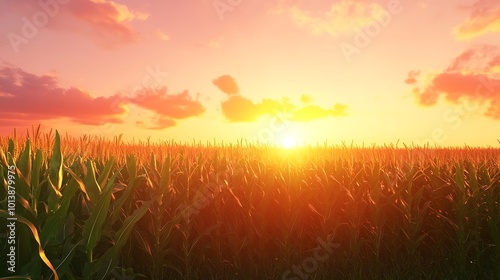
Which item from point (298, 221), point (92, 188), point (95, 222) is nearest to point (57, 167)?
point (92, 188)

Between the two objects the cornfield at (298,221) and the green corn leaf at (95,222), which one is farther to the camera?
the cornfield at (298,221)

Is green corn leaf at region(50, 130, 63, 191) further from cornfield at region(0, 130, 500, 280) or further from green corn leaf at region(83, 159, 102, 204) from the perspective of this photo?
cornfield at region(0, 130, 500, 280)

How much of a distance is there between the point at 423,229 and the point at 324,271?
2.32m

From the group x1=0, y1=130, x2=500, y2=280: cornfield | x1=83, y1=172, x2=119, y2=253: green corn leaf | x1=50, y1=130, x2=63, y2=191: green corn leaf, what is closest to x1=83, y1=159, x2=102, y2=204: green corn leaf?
x1=50, y1=130, x2=63, y2=191: green corn leaf

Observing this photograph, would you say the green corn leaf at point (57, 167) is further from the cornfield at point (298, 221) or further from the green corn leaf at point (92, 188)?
the cornfield at point (298, 221)

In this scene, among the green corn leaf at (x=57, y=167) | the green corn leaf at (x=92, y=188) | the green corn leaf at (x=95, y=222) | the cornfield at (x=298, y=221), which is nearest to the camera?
→ the green corn leaf at (x=95, y=222)

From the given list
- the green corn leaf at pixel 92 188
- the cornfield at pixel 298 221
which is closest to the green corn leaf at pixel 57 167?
the green corn leaf at pixel 92 188

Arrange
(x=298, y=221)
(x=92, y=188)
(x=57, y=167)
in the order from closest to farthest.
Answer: (x=57, y=167) → (x=92, y=188) → (x=298, y=221)

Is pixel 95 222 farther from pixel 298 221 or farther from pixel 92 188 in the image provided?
pixel 298 221

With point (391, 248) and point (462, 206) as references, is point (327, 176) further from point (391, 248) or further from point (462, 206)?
point (462, 206)

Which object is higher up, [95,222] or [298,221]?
[95,222]

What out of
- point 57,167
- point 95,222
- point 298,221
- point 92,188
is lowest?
point 298,221

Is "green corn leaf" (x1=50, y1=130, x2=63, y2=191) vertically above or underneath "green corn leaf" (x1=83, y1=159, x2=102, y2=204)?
above

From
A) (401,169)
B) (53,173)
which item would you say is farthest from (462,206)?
(53,173)
